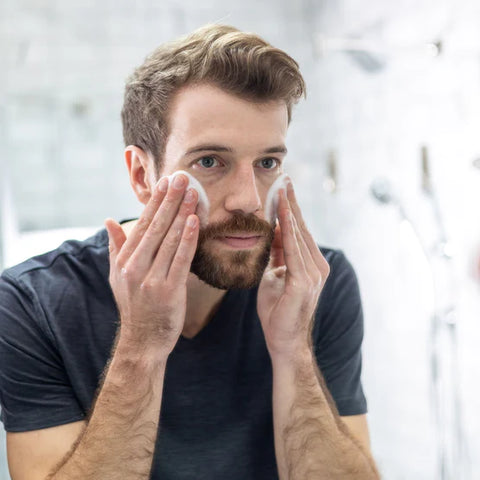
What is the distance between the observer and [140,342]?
0.94m

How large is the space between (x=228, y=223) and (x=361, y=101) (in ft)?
4.58

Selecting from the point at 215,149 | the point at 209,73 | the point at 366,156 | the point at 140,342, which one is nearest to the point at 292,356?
the point at 140,342

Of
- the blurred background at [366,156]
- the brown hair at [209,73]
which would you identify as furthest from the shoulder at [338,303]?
the blurred background at [366,156]

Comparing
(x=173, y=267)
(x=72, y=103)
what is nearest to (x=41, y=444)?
(x=173, y=267)

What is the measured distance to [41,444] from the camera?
3.13 ft

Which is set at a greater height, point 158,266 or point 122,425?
point 158,266

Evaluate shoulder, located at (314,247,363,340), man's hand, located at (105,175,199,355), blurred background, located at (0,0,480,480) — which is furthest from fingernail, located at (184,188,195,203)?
blurred background, located at (0,0,480,480)

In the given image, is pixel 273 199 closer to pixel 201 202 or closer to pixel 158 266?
pixel 201 202

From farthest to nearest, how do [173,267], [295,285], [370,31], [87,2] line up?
[87,2]
[370,31]
[295,285]
[173,267]

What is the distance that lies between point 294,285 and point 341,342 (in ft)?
0.63

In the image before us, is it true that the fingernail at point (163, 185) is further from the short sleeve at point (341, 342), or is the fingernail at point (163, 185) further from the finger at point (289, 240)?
the short sleeve at point (341, 342)

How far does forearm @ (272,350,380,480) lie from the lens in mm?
1012

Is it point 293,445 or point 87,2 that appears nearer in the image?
point 293,445

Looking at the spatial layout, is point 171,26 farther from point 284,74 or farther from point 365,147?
point 284,74
